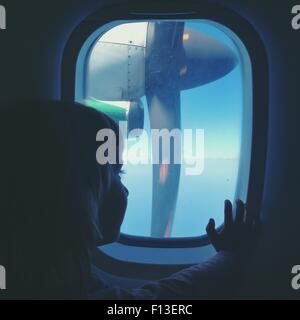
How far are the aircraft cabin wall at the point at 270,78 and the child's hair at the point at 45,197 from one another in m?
0.32

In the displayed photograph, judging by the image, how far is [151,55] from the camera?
1.45 metres

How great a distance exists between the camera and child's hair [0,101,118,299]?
2.58 ft

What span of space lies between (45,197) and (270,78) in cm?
78

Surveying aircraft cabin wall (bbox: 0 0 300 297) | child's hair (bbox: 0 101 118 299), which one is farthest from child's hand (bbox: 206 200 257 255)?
child's hair (bbox: 0 101 118 299)

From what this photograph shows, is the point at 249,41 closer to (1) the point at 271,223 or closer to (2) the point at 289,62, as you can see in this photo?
(2) the point at 289,62

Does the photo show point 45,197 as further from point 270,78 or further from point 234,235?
point 270,78

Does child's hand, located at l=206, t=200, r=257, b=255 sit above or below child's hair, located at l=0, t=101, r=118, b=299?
below

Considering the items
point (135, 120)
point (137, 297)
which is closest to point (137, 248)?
point (137, 297)

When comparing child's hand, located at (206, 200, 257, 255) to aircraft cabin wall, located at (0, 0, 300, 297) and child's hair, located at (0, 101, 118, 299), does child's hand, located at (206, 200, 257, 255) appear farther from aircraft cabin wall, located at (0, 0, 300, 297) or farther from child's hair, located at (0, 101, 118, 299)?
child's hair, located at (0, 101, 118, 299)

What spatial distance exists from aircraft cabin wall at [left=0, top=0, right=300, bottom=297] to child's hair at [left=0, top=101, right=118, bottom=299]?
0.32 m

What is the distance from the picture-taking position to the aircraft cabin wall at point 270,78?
3.57 feet

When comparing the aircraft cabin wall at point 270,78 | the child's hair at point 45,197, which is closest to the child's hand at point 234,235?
the aircraft cabin wall at point 270,78

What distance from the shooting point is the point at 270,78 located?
1.11 metres

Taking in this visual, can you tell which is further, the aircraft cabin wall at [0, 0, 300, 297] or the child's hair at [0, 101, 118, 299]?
the aircraft cabin wall at [0, 0, 300, 297]
